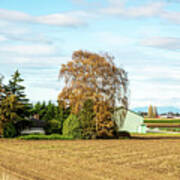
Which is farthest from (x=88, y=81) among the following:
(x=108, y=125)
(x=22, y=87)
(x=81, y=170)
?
(x=81, y=170)

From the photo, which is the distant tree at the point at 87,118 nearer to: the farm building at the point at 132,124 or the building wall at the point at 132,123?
the farm building at the point at 132,124

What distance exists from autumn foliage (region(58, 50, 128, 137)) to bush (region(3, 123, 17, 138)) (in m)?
7.74

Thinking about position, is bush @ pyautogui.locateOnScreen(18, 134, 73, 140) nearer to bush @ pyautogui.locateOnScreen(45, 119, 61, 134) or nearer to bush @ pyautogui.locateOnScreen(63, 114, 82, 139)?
bush @ pyautogui.locateOnScreen(63, 114, 82, 139)

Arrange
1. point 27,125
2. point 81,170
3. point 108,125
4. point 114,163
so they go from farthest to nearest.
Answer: point 27,125, point 108,125, point 114,163, point 81,170

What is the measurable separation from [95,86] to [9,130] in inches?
536

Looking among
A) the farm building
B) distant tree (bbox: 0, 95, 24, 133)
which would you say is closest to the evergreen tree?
distant tree (bbox: 0, 95, 24, 133)

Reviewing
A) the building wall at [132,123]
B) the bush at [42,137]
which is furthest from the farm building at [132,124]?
the bush at [42,137]

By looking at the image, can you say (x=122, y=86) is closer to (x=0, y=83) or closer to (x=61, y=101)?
(x=61, y=101)

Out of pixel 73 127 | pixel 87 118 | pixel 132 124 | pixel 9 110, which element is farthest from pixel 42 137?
pixel 132 124

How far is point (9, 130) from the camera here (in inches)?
1957

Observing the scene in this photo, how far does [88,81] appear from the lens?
1919 inches

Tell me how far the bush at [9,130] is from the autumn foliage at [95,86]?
7.74 m

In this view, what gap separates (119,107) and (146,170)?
30.5 meters

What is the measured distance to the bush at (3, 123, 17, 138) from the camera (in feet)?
162
